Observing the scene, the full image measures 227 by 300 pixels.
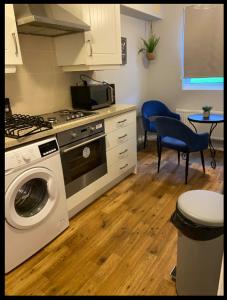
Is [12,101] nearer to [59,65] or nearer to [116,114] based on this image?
[59,65]

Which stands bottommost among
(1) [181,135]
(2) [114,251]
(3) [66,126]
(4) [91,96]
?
(2) [114,251]

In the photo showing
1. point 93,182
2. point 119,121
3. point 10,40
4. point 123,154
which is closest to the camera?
point 10,40

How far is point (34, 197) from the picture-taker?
5.96ft

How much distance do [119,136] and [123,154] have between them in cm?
24

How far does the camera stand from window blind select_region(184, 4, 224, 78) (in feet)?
10.7

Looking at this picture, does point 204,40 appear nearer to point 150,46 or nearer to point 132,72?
point 150,46

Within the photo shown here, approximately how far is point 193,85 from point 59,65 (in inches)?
92.2

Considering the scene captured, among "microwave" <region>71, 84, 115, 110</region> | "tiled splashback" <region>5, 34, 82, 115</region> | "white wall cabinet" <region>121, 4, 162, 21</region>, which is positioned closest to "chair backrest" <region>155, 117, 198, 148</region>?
"microwave" <region>71, 84, 115, 110</region>

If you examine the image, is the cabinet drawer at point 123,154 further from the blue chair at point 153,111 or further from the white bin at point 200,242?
the white bin at point 200,242

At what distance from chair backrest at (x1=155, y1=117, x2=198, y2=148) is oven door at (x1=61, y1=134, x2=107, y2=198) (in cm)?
76

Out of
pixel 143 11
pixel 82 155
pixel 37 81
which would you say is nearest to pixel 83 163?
pixel 82 155

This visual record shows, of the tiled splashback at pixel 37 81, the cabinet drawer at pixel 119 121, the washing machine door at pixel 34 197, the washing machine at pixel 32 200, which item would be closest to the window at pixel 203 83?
the cabinet drawer at pixel 119 121

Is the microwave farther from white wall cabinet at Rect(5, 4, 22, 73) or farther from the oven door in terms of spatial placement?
white wall cabinet at Rect(5, 4, 22, 73)

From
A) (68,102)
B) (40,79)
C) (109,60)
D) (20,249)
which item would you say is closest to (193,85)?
(109,60)
